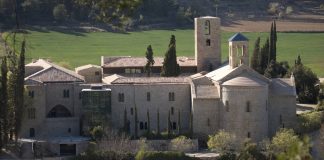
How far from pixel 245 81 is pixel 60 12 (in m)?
43.0

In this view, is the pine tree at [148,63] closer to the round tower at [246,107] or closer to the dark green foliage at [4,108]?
the round tower at [246,107]

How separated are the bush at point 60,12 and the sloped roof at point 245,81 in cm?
4082

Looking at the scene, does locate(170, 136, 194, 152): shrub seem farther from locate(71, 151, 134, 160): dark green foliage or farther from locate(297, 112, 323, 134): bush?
locate(297, 112, 323, 134): bush

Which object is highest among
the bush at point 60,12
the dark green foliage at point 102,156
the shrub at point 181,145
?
the bush at point 60,12

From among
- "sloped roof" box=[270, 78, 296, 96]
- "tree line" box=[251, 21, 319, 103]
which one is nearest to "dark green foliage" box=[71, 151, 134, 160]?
"sloped roof" box=[270, 78, 296, 96]

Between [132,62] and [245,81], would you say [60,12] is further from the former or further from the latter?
[245,81]

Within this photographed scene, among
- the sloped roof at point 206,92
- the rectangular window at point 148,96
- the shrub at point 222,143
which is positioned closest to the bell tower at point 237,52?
the sloped roof at point 206,92

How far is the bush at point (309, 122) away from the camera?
47.1m

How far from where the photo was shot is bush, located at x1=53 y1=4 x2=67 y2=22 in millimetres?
84031

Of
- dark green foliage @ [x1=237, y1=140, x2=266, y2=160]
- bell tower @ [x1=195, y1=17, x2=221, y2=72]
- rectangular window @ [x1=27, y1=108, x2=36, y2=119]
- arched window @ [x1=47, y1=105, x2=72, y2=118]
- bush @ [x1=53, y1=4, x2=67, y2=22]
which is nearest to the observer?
dark green foliage @ [x1=237, y1=140, x2=266, y2=160]

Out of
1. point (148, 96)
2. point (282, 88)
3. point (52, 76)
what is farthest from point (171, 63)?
point (282, 88)

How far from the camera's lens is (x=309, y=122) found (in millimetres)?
48031

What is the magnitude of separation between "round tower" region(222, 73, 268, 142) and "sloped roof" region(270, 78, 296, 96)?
129 centimetres

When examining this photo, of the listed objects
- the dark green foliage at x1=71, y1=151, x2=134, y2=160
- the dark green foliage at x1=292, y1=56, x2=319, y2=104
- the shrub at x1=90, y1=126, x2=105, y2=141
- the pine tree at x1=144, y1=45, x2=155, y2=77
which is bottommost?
the dark green foliage at x1=71, y1=151, x2=134, y2=160
